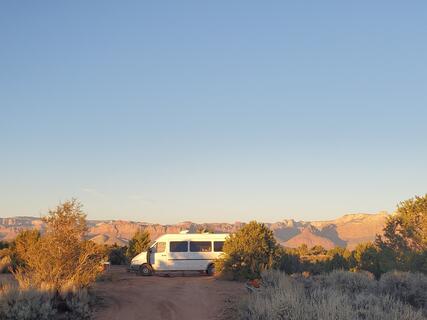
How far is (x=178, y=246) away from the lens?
24.6 m

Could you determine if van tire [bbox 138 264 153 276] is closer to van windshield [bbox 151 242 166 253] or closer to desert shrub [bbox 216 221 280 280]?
van windshield [bbox 151 242 166 253]

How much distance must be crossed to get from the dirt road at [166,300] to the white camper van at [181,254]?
17.0ft

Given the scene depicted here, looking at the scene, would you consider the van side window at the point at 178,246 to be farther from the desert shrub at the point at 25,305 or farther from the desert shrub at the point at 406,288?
the desert shrub at the point at 25,305

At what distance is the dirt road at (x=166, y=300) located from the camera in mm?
12562

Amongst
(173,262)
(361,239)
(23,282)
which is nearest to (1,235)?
(361,239)

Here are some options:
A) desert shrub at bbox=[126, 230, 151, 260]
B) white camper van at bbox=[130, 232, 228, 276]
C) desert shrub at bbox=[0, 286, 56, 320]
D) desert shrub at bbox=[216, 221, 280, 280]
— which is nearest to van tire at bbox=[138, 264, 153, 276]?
white camper van at bbox=[130, 232, 228, 276]

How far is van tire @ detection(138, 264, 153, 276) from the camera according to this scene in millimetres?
24116

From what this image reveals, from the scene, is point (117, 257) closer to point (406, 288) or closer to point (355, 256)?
point (355, 256)

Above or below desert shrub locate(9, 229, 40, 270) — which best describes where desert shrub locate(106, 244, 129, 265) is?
below

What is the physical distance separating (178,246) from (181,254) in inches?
19.4

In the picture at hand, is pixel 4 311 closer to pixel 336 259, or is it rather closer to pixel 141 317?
pixel 141 317

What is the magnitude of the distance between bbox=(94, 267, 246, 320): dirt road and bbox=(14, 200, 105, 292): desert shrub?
3.35ft

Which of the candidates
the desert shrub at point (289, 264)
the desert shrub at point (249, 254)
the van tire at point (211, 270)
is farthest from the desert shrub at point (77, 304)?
the desert shrub at point (289, 264)

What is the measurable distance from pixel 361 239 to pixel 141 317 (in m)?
145
